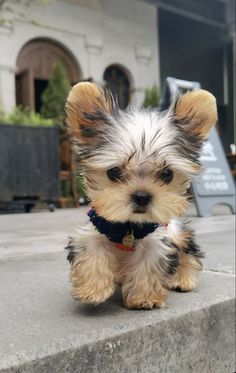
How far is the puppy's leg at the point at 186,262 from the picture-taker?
196cm

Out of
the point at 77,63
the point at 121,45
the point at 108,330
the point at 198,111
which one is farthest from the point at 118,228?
the point at 121,45

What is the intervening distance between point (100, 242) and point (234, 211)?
4.86 meters

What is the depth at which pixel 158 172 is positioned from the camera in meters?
1.50

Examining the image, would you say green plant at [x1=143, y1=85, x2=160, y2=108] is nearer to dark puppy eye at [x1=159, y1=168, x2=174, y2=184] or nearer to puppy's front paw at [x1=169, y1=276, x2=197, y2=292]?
puppy's front paw at [x1=169, y1=276, x2=197, y2=292]

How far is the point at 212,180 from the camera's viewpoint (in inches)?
244

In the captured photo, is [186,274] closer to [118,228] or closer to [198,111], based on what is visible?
[118,228]

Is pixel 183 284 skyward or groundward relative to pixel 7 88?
groundward

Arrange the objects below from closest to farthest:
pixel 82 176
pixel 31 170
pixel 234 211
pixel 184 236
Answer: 1. pixel 82 176
2. pixel 184 236
3. pixel 234 211
4. pixel 31 170

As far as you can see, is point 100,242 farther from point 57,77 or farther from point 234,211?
point 57,77

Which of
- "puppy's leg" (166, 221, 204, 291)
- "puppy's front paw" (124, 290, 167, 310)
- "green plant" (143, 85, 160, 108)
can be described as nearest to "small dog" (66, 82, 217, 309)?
"puppy's front paw" (124, 290, 167, 310)

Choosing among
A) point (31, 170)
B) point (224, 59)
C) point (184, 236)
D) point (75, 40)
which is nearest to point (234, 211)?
point (31, 170)

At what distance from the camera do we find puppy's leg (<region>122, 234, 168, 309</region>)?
1642 millimetres

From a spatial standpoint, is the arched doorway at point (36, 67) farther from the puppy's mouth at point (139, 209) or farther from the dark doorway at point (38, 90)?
the puppy's mouth at point (139, 209)

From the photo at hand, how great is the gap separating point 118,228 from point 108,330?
0.32m
